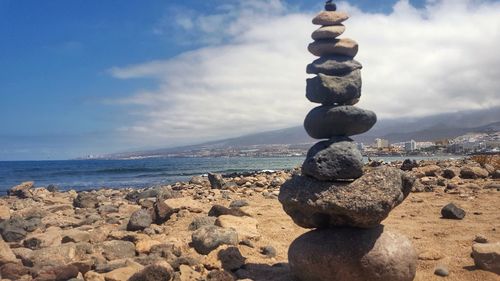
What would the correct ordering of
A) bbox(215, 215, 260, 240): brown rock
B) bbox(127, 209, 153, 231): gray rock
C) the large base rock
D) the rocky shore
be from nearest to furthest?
the large base rock
the rocky shore
bbox(215, 215, 260, 240): brown rock
bbox(127, 209, 153, 231): gray rock

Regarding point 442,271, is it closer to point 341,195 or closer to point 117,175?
point 341,195

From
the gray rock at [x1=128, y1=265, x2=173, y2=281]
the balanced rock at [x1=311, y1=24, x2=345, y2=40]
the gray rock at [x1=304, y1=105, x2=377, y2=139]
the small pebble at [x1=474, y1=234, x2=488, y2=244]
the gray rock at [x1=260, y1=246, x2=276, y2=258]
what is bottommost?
the gray rock at [x1=260, y1=246, x2=276, y2=258]

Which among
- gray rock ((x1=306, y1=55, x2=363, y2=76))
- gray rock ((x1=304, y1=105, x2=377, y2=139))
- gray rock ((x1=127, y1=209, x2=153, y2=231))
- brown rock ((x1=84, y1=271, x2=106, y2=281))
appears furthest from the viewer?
gray rock ((x1=127, y1=209, x2=153, y2=231))

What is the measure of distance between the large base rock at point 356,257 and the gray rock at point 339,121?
1.85 m

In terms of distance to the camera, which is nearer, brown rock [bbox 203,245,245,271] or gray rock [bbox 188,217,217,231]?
brown rock [bbox 203,245,245,271]

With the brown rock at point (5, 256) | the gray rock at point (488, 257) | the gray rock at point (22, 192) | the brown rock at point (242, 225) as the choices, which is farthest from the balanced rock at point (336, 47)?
A: the gray rock at point (22, 192)

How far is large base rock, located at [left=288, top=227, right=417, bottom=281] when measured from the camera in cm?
705

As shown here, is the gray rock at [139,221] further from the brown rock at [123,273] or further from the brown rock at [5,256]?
the brown rock at [123,273]

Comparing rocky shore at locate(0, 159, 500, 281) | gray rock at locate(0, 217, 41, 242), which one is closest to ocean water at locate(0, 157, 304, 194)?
gray rock at locate(0, 217, 41, 242)

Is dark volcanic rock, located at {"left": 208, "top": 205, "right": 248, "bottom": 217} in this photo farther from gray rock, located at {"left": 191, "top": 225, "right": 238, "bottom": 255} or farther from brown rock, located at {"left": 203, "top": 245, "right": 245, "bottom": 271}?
brown rock, located at {"left": 203, "top": 245, "right": 245, "bottom": 271}

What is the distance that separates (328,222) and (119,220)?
8783 millimetres

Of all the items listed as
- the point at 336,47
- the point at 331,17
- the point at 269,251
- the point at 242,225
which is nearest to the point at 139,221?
the point at 242,225

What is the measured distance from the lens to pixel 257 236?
10492 mm

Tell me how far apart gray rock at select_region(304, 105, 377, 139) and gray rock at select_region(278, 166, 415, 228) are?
101cm
